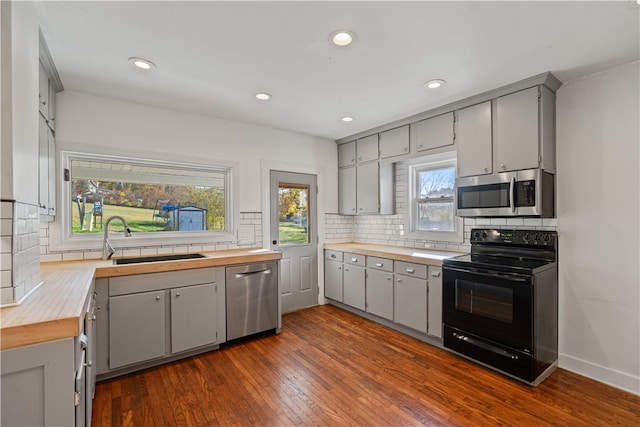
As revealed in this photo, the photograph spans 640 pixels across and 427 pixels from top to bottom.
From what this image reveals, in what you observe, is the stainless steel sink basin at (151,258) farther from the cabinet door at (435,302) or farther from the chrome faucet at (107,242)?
the cabinet door at (435,302)

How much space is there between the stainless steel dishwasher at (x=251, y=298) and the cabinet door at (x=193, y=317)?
175mm

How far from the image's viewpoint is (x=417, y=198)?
4.01m

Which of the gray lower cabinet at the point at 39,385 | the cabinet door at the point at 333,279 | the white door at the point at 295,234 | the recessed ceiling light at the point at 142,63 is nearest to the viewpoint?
the gray lower cabinet at the point at 39,385

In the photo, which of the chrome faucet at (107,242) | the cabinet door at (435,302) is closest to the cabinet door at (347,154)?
the cabinet door at (435,302)

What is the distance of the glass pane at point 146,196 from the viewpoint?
9.62 ft

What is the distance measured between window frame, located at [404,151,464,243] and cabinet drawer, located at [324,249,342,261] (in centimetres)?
97

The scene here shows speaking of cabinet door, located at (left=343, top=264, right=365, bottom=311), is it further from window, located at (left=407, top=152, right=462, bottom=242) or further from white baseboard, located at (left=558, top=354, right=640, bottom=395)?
white baseboard, located at (left=558, top=354, right=640, bottom=395)

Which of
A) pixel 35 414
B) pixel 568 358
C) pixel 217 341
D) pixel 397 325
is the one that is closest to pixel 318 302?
pixel 397 325

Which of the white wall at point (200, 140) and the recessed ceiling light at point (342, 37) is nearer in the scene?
the recessed ceiling light at point (342, 37)

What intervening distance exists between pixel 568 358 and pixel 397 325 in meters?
1.53

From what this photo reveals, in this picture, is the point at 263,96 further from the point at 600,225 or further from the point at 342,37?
the point at 600,225

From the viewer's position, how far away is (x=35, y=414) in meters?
1.17

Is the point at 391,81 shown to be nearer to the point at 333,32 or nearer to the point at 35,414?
the point at 333,32

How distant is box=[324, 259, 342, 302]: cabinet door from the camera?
165 inches
